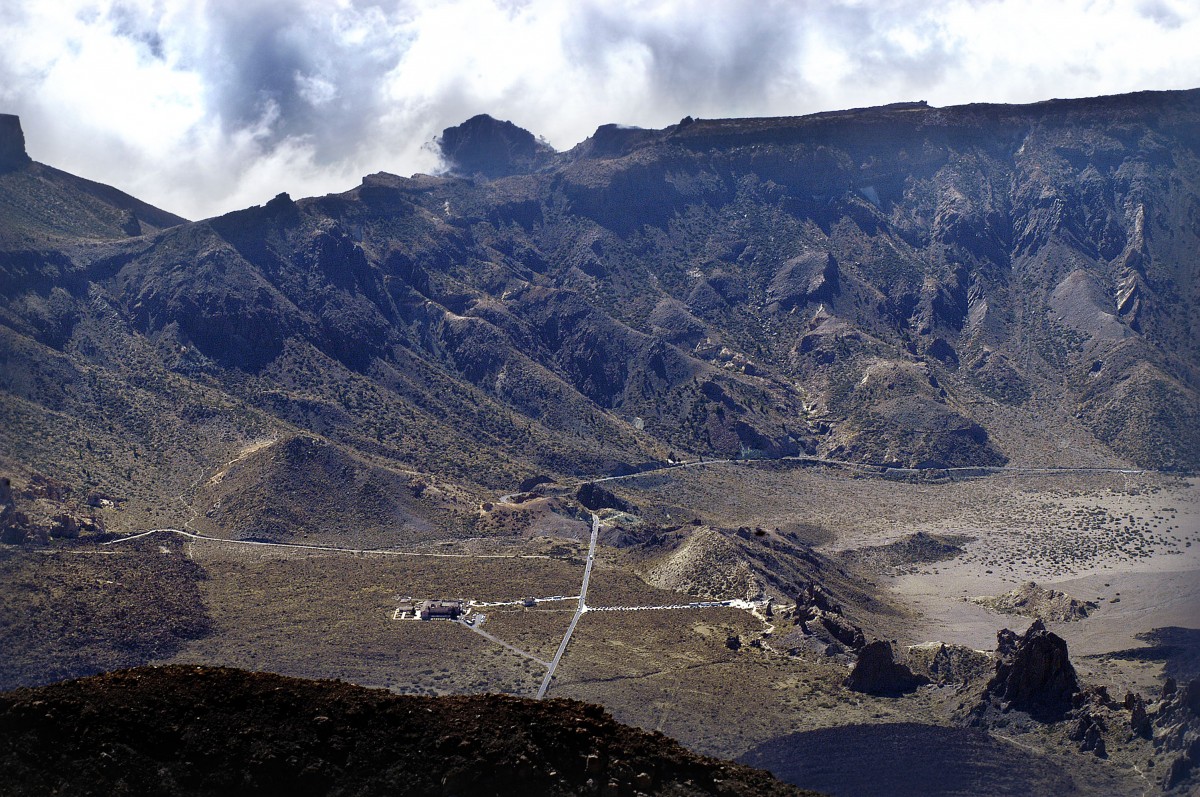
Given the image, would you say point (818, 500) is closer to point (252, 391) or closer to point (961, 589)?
point (961, 589)

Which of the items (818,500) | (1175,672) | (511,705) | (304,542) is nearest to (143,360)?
(304,542)

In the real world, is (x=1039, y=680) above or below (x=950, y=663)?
above

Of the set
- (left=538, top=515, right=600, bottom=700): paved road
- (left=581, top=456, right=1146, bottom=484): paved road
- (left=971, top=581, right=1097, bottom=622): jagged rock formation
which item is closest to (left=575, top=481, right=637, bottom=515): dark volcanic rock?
(left=538, top=515, right=600, bottom=700): paved road

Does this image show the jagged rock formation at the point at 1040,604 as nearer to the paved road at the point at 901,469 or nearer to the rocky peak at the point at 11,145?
the paved road at the point at 901,469

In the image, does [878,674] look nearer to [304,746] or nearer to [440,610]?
[440,610]

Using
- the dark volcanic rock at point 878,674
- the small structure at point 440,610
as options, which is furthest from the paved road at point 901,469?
the dark volcanic rock at point 878,674

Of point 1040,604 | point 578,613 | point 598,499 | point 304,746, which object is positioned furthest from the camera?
point 598,499

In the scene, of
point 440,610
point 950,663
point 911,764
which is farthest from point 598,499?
point 911,764
